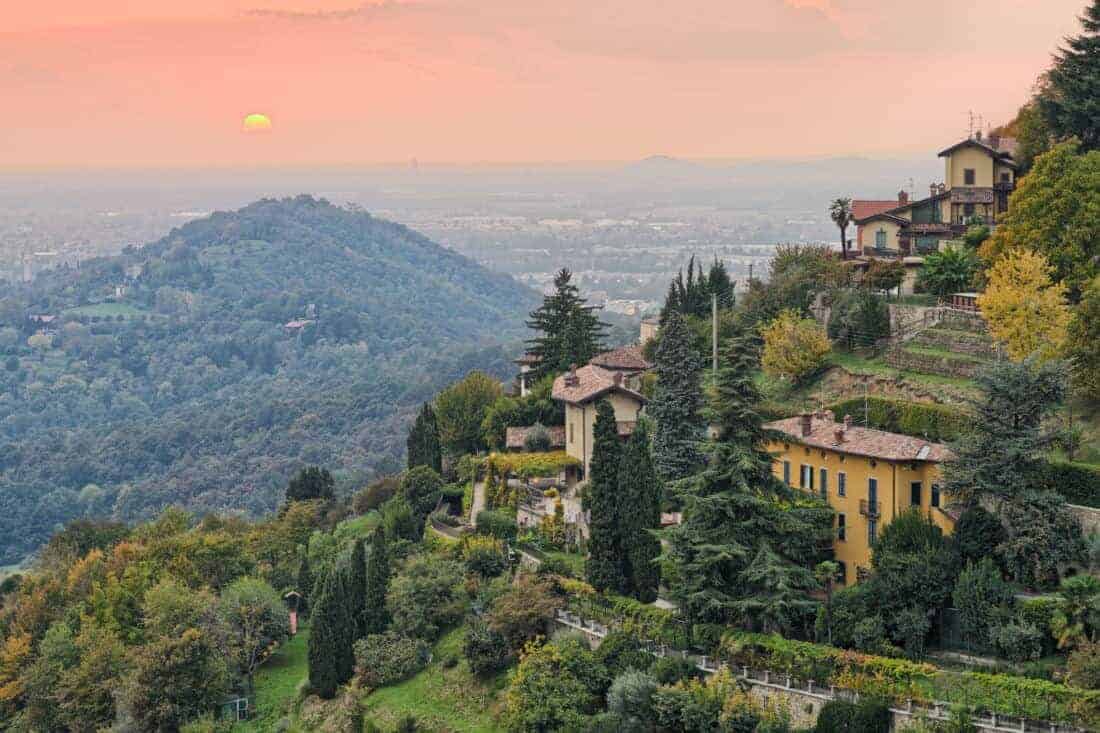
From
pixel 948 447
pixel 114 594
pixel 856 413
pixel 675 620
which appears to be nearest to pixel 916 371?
pixel 856 413

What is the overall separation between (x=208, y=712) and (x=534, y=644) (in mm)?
11061

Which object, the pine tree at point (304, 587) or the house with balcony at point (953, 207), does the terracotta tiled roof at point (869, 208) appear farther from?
the pine tree at point (304, 587)

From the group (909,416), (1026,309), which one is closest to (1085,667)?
(909,416)

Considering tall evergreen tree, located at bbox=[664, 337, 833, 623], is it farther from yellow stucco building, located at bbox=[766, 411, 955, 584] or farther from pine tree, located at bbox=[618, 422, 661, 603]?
pine tree, located at bbox=[618, 422, 661, 603]

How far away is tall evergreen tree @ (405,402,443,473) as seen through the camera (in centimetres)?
5234

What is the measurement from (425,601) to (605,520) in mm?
6106

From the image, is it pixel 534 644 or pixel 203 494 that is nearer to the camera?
pixel 534 644

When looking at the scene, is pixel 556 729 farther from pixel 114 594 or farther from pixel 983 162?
pixel 983 162

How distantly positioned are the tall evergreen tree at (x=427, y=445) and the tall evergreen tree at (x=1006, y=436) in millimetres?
24398

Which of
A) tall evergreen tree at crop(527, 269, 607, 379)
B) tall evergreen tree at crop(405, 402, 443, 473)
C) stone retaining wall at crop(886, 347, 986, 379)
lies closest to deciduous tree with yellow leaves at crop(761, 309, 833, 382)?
stone retaining wall at crop(886, 347, 986, 379)

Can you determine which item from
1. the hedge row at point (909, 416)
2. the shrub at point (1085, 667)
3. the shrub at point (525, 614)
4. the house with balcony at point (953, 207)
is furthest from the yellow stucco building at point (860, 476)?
the house with balcony at point (953, 207)

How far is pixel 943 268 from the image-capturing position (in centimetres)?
4581

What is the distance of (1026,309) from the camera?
38406 millimetres

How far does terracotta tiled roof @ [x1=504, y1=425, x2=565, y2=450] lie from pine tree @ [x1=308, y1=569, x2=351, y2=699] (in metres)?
10.7
